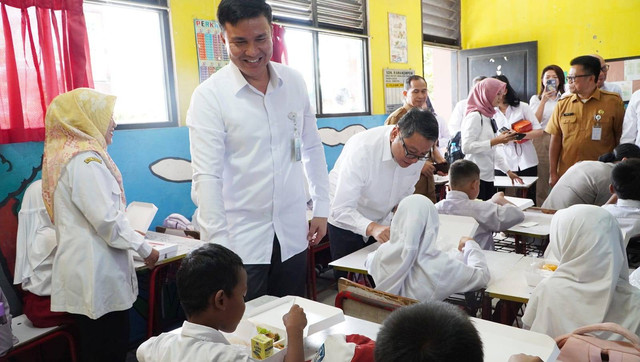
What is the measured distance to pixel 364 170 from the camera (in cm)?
246

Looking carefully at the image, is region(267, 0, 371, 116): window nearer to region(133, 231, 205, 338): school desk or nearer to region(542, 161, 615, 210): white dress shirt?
region(133, 231, 205, 338): school desk

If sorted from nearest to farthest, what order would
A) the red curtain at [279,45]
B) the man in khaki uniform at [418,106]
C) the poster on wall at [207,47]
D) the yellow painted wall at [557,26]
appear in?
the poster on wall at [207,47] < the man in khaki uniform at [418,106] < the red curtain at [279,45] < the yellow painted wall at [557,26]

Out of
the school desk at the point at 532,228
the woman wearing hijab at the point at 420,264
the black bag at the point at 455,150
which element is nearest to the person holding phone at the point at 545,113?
the black bag at the point at 455,150

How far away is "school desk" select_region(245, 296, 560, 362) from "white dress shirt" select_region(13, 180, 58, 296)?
1.53m

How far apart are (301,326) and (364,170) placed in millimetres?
1311

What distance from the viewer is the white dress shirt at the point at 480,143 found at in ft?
13.5

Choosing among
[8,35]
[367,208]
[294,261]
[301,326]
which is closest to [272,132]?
[294,261]

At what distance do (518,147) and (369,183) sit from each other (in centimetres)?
299

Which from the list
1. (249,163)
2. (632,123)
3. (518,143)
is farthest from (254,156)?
(518,143)

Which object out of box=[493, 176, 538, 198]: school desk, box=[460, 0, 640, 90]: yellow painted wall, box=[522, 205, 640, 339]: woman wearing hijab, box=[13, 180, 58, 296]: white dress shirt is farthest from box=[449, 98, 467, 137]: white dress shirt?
box=[13, 180, 58, 296]: white dress shirt

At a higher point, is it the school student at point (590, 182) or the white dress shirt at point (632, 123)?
the white dress shirt at point (632, 123)

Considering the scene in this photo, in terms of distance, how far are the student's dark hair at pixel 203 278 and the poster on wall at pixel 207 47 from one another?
111 inches

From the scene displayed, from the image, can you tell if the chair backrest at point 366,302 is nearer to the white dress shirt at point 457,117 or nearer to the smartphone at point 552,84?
the white dress shirt at point 457,117

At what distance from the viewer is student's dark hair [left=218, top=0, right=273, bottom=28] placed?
1.51 meters
